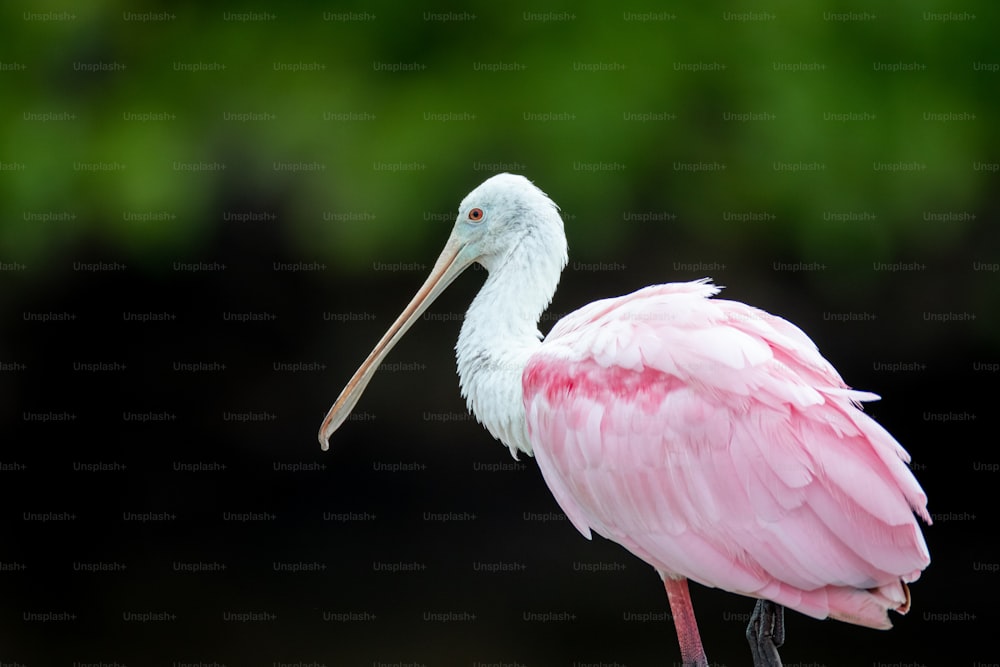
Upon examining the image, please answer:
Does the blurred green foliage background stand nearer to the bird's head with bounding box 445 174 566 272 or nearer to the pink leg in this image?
the bird's head with bounding box 445 174 566 272

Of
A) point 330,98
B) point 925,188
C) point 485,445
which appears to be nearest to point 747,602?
point 485,445

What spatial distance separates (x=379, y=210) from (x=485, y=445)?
2389 millimetres

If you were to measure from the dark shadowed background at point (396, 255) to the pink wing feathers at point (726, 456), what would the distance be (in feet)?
12.6

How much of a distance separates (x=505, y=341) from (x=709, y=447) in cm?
112

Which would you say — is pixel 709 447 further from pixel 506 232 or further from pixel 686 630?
pixel 506 232

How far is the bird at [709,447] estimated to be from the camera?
199 inches

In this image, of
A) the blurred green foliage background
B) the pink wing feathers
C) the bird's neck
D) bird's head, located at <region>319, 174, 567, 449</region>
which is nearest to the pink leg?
the pink wing feathers

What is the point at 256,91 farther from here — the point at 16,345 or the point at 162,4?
the point at 16,345

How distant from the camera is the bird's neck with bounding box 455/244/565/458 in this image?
5.86 m

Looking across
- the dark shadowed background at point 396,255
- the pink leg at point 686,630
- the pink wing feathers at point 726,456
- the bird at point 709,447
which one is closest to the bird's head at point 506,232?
the bird at point 709,447

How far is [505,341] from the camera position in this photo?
19.6ft

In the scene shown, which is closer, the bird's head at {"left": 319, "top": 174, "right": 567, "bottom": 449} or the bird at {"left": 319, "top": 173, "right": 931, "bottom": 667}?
the bird at {"left": 319, "top": 173, "right": 931, "bottom": 667}

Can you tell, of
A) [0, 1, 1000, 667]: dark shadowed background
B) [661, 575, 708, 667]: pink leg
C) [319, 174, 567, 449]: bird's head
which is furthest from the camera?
[0, 1, 1000, 667]: dark shadowed background

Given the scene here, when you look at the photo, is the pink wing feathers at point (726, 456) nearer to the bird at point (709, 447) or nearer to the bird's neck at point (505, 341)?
the bird at point (709, 447)
